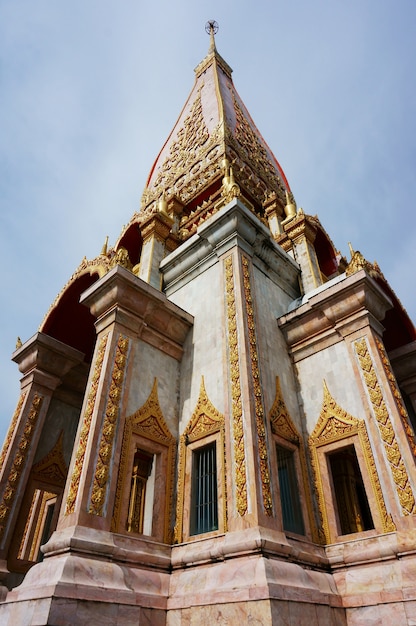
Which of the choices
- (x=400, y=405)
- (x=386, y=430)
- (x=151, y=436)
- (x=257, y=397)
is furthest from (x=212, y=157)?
(x=386, y=430)

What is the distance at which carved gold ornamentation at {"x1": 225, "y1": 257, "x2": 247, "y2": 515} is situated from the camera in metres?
7.09

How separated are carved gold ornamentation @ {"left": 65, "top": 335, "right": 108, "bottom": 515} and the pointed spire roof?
23.5ft

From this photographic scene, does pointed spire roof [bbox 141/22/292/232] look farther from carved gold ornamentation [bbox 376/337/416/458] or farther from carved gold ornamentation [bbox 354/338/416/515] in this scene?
carved gold ornamentation [bbox 376/337/416/458]

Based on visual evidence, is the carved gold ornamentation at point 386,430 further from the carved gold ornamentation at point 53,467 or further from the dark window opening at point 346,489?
the carved gold ornamentation at point 53,467

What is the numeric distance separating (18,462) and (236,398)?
7501 millimetres

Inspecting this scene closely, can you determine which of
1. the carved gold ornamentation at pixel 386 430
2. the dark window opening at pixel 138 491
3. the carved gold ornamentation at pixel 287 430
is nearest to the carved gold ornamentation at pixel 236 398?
the carved gold ornamentation at pixel 287 430

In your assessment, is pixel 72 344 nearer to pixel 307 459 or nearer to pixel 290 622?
pixel 307 459

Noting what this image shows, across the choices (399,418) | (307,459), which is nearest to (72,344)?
(307,459)

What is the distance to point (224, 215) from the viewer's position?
10.8m

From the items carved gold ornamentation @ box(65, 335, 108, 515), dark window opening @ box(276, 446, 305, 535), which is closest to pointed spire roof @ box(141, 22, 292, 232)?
carved gold ornamentation @ box(65, 335, 108, 515)

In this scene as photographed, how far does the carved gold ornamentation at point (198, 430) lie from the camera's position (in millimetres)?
8102

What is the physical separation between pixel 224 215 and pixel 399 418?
240 inches

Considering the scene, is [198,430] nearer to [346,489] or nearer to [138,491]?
[346,489]

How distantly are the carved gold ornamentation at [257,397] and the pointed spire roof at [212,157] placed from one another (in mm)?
6382
